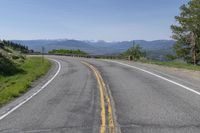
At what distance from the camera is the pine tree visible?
54.9m

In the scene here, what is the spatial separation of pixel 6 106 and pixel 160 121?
6.52 m

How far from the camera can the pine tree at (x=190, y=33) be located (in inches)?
2160

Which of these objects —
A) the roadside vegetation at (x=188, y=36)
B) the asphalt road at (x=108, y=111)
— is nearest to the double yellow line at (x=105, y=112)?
the asphalt road at (x=108, y=111)

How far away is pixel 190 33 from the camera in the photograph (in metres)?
57.3

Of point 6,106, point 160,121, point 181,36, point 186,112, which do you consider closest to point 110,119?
point 160,121

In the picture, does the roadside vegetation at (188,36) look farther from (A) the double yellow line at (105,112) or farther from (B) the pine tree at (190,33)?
(A) the double yellow line at (105,112)

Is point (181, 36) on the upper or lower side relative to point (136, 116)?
upper

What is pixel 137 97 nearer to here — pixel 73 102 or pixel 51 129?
pixel 73 102

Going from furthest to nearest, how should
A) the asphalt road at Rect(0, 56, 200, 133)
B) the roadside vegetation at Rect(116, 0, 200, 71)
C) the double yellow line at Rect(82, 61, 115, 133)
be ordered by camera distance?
the roadside vegetation at Rect(116, 0, 200, 71)
the asphalt road at Rect(0, 56, 200, 133)
the double yellow line at Rect(82, 61, 115, 133)

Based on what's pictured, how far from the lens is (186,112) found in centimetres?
1090

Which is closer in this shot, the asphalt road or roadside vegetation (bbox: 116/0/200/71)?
the asphalt road

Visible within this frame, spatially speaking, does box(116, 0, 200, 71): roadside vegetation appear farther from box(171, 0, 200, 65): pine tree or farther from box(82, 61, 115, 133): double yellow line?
box(82, 61, 115, 133): double yellow line

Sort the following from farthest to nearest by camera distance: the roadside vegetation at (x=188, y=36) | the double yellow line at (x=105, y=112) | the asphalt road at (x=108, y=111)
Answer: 1. the roadside vegetation at (x=188, y=36)
2. the asphalt road at (x=108, y=111)
3. the double yellow line at (x=105, y=112)

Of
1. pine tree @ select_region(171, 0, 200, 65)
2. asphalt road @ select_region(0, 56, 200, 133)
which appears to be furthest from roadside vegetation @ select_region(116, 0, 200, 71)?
asphalt road @ select_region(0, 56, 200, 133)
